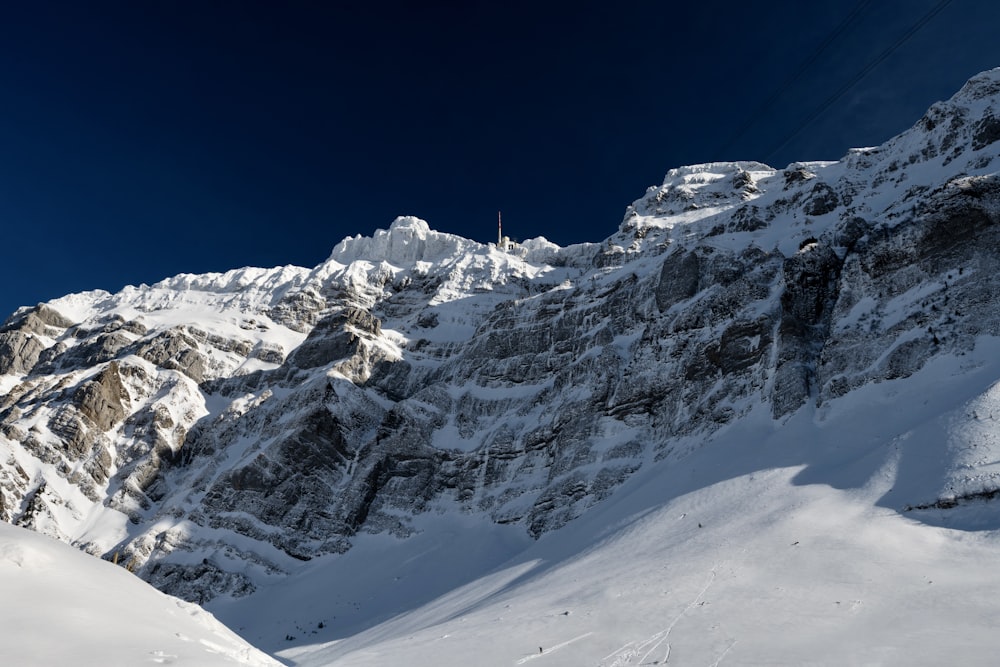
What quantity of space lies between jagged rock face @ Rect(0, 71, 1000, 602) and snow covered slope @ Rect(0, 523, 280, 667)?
44090 millimetres

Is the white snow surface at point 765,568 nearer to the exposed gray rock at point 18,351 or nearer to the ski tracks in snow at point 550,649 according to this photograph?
the ski tracks in snow at point 550,649

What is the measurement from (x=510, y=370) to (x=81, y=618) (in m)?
84.7

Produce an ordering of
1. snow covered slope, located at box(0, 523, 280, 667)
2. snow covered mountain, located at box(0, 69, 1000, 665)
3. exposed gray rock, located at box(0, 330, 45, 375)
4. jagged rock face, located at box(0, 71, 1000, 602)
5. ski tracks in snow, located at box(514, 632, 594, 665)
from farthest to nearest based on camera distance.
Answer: exposed gray rock, located at box(0, 330, 45, 375), jagged rock face, located at box(0, 71, 1000, 602), snow covered mountain, located at box(0, 69, 1000, 665), ski tracks in snow, located at box(514, 632, 594, 665), snow covered slope, located at box(0, 523, 280, 667)

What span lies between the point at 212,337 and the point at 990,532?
119m

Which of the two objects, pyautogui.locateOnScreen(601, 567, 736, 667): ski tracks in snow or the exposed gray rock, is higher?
the exposed gray rock

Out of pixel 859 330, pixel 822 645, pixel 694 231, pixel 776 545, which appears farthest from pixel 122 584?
pixel 694 231

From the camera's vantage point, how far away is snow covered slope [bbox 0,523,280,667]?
1310 centimetres

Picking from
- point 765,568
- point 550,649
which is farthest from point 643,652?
point 765,568

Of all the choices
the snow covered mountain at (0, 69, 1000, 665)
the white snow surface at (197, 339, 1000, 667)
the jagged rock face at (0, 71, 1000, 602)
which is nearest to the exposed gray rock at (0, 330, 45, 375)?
the jagged rock face at (0, 71, 1000, 602)

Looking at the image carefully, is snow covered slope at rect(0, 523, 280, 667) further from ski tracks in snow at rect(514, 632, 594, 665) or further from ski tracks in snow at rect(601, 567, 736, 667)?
ski tracks in snow at rect(601, 567, 736, 667)

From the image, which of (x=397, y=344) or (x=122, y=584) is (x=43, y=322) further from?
(x=122, y=584)

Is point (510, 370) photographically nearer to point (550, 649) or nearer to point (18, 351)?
point (550, 649)

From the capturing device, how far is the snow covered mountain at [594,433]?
3148 centimetres

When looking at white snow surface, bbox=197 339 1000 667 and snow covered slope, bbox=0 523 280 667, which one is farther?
white snow surface, bbox=197 339 1000 667
